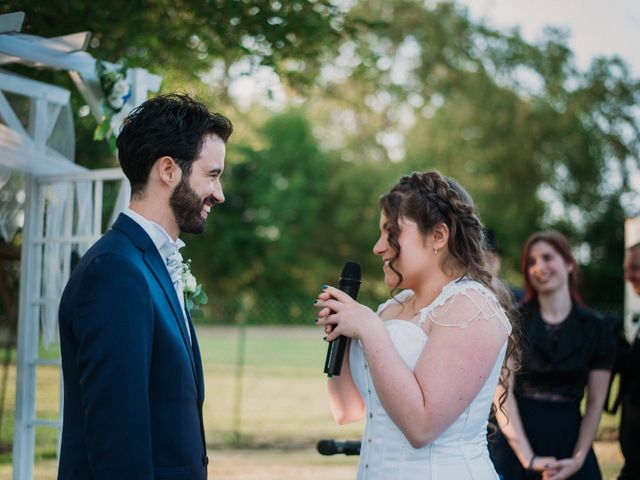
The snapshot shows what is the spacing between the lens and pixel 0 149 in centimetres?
472

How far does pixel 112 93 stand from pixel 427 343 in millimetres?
2802

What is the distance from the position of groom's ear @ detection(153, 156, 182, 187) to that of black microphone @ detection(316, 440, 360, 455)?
1330mm

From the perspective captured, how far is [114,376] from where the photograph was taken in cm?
216

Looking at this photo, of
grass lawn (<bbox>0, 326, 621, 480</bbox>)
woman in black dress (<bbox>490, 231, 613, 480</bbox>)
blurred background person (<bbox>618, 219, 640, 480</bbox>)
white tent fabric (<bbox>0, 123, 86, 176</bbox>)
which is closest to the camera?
woman in black dress (<bbox>490, 231, 613, 480</bbox>)

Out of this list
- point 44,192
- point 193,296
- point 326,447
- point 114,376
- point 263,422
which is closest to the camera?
point 114,376

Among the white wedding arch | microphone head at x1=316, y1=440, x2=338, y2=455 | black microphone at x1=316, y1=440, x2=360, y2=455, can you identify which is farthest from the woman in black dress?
the white wedding arch

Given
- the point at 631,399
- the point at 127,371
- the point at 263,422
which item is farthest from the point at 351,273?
the point at 263,422

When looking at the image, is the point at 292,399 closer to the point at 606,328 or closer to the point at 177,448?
the point at 606,328

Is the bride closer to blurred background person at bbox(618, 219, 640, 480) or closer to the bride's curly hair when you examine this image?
the bride's curly hair

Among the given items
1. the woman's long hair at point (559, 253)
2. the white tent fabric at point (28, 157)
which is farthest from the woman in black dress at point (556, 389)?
the white tent fabric at point (28, 157)

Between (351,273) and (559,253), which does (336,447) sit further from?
(559,253)

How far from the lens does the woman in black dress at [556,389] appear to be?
4.48 metres

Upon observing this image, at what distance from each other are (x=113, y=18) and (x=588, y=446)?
4581 mm

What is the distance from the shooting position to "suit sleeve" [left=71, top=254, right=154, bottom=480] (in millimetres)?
2150
